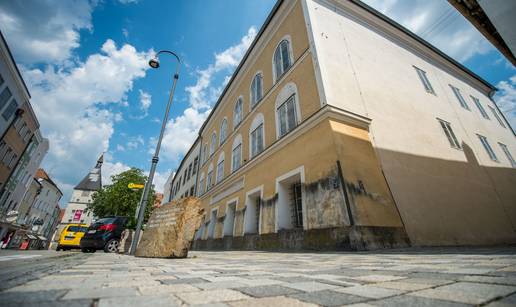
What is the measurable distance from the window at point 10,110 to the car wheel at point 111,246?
17945 mm

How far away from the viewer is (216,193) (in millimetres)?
14656

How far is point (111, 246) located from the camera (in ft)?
30.0

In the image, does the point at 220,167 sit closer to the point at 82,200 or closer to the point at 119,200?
the point at 119,200

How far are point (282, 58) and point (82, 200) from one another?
6063 centimetres

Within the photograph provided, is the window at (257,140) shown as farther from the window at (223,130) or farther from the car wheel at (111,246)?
the car wheel at (111,246)

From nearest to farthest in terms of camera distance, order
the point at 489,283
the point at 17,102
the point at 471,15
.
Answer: the point at 489,283
the point at 471,15
the point at 17,102

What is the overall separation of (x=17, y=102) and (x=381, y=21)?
95.7 ft

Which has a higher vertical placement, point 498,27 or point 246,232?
point 498,27

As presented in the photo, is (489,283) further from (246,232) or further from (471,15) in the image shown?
(471,15)

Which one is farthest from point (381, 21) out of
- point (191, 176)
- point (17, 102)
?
point (17, 102)

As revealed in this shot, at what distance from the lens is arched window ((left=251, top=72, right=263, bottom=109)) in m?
12.0

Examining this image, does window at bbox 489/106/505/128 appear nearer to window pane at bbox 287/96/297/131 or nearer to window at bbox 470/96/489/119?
window at bbox 470/96/489/119

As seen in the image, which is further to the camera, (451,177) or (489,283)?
(451,177)

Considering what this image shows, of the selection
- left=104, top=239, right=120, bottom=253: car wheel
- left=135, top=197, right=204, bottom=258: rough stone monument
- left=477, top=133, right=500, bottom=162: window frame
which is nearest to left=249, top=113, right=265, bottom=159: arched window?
left=135, top=197, right=204, bottom=258: rough stone monument
